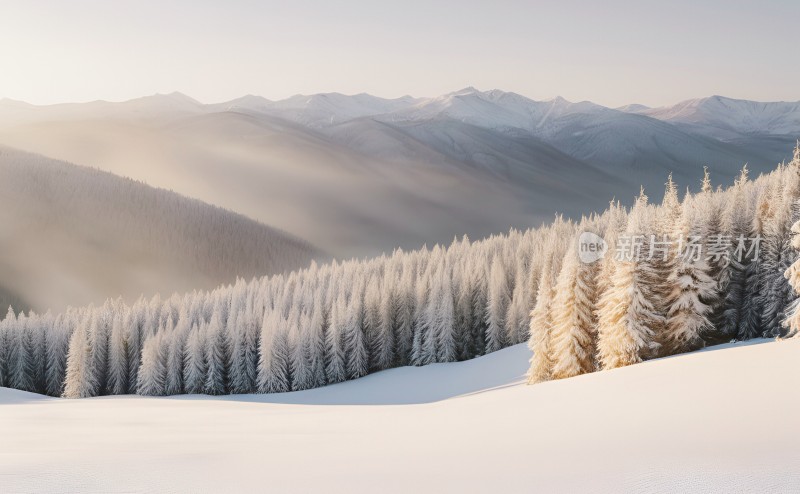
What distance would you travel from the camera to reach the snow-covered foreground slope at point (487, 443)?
9.80 m

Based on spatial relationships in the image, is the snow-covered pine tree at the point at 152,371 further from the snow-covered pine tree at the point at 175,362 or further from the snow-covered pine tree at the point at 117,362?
the snow-covered pine tree at the point at 117,362

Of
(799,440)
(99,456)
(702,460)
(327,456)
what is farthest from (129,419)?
(799,440)

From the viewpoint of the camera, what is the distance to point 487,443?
1360 cm

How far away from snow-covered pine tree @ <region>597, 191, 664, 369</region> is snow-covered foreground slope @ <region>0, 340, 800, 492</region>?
23.1ft

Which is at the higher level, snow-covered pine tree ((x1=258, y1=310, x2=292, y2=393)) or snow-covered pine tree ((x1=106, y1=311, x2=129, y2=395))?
snow-covered pine tree ((x1=258, y1=310, x2=292, y2=393))

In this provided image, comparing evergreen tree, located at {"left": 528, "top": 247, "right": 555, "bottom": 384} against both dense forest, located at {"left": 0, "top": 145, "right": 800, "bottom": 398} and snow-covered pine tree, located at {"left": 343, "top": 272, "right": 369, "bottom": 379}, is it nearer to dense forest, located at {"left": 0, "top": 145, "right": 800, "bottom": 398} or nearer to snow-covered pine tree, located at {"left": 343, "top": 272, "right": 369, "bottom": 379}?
dense forest, located at {"left": 0, "top": 145, "right": 800, "bottom": 398}

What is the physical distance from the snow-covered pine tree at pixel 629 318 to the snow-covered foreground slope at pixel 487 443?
23.1 feet

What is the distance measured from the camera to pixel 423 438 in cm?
1491

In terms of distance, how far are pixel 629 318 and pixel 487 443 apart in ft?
68.0

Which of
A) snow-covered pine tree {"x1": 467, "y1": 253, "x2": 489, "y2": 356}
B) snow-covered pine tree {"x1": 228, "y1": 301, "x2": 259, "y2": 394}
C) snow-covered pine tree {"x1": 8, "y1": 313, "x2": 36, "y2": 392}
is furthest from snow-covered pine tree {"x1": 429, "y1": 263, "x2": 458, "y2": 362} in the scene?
snow-covered pine tree {"x1": 8, "y1": 313, "x2": 36, "y2": 392}

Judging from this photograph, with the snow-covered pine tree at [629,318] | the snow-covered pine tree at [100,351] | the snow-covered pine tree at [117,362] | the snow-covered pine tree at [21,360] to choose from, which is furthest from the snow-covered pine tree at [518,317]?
the snow-covered pine tree at [21,360]

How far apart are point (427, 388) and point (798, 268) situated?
111ft

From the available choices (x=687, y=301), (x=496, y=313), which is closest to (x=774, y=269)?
(x=687, y=301)

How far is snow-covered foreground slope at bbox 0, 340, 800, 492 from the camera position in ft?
32.1
